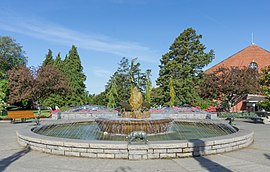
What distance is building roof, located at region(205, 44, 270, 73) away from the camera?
45.1 metres

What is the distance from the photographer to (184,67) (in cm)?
3950

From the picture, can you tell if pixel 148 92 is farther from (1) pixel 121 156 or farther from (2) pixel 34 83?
(1) pixel 121 156

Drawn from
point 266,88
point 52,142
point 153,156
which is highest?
point 266,88

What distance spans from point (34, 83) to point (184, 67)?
22.4m

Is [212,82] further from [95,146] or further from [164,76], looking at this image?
[95,146]

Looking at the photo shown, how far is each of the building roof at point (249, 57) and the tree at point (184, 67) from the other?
19.2 ft

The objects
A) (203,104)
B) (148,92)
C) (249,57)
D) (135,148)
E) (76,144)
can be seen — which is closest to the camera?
(135,148)

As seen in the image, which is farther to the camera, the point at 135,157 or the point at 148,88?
the point at 148,88

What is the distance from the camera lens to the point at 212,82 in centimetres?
2770

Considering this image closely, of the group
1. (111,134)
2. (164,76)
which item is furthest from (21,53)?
(111,134)

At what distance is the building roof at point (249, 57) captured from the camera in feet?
148

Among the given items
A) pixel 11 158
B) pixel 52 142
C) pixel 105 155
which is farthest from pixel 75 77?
pixel 105 155

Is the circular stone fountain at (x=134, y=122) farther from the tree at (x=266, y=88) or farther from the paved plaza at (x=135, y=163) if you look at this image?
the tree at (x=266, y=88)

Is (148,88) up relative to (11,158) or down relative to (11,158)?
up
